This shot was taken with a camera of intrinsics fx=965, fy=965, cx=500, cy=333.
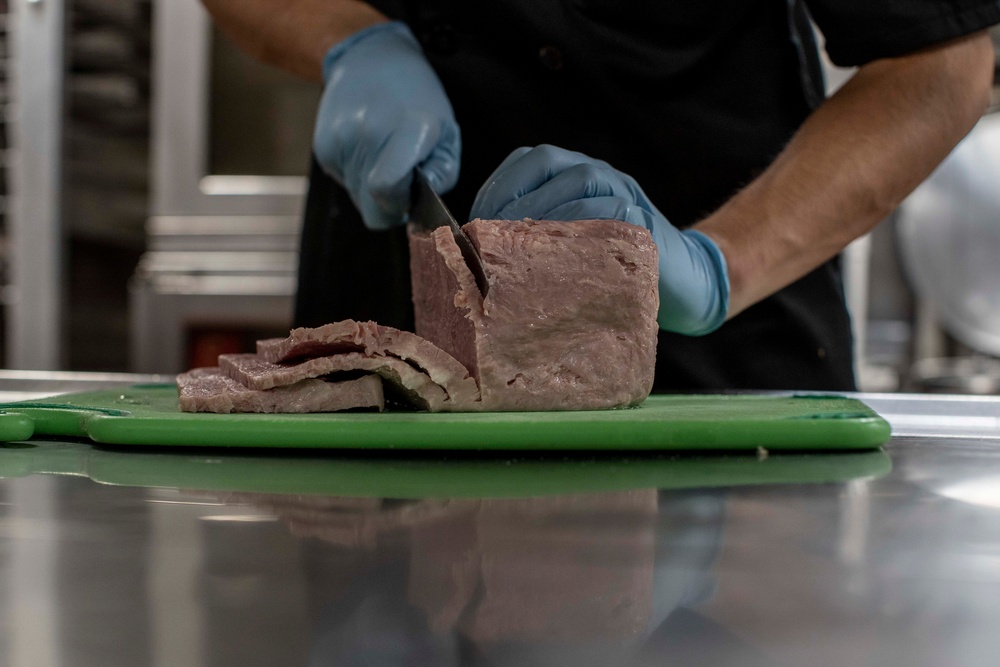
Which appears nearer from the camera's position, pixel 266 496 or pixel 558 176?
pixel 266 496

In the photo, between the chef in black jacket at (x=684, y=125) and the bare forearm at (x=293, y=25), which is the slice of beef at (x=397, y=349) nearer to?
the chef in black jacket at (x=684, y=125)

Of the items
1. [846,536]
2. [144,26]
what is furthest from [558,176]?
[144,26]

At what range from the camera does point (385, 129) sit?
5.36 ft

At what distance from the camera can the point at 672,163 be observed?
1.89m

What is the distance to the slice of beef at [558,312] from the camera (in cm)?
122

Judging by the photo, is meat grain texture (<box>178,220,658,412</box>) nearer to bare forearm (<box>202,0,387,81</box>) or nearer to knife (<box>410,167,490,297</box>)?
knife (<box>410,167,490,297</box>)

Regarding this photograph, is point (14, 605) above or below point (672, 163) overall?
below

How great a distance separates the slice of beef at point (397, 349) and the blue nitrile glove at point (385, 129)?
0.46 meters

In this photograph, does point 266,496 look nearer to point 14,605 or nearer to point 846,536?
point 14,605

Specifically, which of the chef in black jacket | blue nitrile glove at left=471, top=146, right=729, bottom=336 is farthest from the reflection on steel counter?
the chef in black jacket

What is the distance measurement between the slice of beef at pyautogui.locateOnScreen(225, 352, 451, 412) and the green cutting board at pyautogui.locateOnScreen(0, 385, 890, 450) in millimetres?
66

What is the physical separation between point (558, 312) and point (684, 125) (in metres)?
0.80

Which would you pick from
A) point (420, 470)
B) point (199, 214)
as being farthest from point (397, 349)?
point (199, 214)

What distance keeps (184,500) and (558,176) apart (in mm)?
779
